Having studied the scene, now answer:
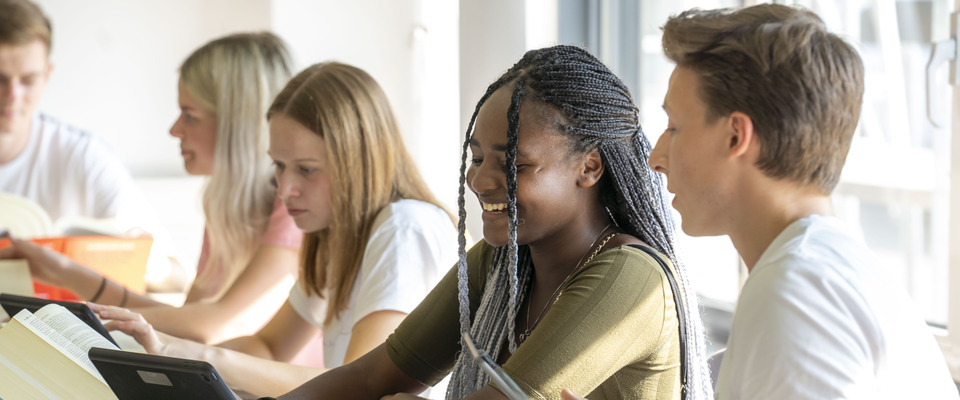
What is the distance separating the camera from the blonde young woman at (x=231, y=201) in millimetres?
1975

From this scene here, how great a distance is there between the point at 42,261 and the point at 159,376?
1561mm

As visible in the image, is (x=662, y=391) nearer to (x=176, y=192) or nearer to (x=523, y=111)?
(x=523, y=111)

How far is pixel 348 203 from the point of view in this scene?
164 centimetres

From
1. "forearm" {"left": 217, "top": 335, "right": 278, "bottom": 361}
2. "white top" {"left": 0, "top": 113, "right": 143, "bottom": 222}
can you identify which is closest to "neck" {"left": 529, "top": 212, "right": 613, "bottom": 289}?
"forearm" {"left": 217, "top": 335, "right": 278, "bottom": 361}

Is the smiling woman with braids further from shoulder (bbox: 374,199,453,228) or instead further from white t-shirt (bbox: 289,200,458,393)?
shoulder (bbox: 374,199,453,228)

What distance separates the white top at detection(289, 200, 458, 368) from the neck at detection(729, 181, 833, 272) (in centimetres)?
78

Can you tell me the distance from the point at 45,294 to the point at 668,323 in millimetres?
1828

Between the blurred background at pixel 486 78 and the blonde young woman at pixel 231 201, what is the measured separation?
0.16 meters

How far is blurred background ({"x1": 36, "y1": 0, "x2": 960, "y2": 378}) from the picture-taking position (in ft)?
5.75

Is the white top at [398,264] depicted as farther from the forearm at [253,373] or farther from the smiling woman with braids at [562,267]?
the smiling woman with braids at [562,267]

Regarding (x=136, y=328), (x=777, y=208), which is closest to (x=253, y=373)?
(x=136, y=328)

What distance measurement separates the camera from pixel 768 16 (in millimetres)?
781

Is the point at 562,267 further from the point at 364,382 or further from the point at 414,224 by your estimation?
the point at 414,224

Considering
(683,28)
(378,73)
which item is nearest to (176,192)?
(378,73)
